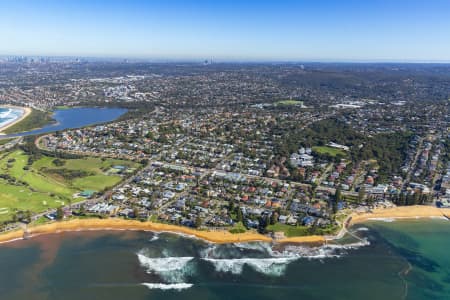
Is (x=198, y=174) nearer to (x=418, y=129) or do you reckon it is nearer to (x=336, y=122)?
(x=336, y=122)

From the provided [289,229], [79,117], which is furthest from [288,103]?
[289,229]

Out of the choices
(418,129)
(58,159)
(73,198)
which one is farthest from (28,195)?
(418,129)

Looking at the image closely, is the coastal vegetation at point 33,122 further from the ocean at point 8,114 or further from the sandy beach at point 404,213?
the sandy beach at point 404,213

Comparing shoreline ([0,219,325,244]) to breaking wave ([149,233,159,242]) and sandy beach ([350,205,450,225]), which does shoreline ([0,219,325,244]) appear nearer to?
breaking wave ([149,233,159,242])

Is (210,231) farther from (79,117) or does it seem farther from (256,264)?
(79,117)

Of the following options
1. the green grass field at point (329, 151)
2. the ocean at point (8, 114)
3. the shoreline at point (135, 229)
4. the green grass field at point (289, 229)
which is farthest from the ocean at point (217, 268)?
the ocean at point (8, 114)

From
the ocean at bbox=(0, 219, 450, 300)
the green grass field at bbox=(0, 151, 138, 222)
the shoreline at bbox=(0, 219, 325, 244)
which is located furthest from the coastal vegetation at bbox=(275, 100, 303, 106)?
the shoreline at bbox=(0, 219, 325, 244)

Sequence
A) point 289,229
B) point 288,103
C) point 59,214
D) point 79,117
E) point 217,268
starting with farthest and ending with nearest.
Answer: point 288,103 → point 79,117 → point 59,214 → point 289,229 → point 217,268
